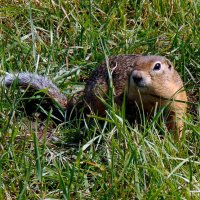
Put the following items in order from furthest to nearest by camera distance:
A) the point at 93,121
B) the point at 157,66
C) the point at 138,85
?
the point at 93,121 < the point at 157,66 < the point at 138,85

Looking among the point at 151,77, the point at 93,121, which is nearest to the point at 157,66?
the point at 151,77

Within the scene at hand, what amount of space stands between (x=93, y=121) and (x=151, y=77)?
0.47 m

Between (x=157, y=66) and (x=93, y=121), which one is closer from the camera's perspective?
(x=157, y=66)

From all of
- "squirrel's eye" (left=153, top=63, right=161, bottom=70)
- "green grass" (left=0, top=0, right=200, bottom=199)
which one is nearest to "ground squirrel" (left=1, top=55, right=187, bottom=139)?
"squirrel's eye" (left=153, top=63, right=161, bottom=70)

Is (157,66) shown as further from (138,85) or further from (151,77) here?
(138,85)

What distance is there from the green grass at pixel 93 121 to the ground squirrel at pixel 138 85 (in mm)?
117

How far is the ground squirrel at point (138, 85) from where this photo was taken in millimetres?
4262

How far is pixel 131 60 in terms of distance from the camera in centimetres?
469

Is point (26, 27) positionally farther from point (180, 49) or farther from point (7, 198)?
point (7, 198)

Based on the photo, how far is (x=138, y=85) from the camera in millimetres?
4199

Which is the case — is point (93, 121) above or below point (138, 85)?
below

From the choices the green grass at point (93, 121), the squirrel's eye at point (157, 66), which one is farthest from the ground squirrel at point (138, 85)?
the green grass at point (93, 121)

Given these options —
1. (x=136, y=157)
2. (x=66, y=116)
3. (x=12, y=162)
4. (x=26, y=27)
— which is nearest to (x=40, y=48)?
(x=26, y=27)

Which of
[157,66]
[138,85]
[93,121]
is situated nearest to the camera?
[138,85]
